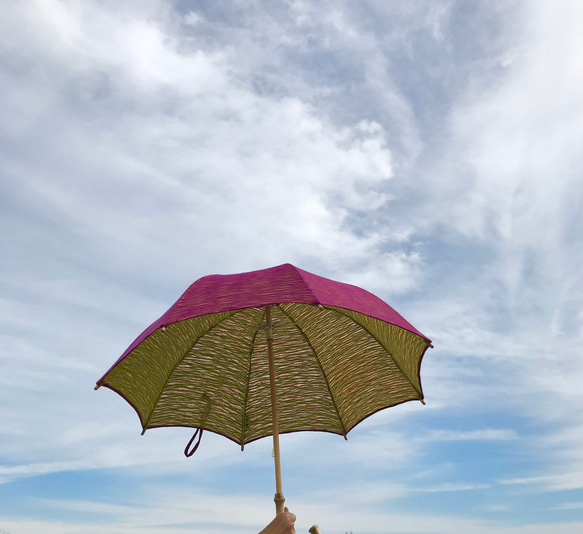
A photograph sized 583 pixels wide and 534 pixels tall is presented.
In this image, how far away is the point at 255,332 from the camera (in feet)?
12.7

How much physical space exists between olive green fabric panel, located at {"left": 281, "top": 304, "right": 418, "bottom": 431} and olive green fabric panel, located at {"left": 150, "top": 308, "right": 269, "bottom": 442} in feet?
1.26

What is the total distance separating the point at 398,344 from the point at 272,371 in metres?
0.84

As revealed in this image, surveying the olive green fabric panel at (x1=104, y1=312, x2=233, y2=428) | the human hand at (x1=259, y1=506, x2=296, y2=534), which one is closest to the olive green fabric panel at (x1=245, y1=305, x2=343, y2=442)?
the olive green fabric panel at (x1=104, y1=312, x2=233, y2=428)

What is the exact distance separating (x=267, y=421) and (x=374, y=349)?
1056 mm

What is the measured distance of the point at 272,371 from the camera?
3418 mm

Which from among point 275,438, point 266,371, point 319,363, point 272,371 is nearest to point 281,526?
point 275,438

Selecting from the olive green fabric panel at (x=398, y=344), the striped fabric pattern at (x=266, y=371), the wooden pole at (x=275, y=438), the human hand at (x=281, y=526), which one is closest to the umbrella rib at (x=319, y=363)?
the striped fabric pattern at (x=266, y=371)

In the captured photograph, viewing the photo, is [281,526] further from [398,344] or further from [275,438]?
[398,344]

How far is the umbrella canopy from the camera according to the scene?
3.54 m

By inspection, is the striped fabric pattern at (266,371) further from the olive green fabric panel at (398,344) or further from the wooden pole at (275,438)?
the wooden pole at (275,438)

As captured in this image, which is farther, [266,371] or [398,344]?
[266,371]

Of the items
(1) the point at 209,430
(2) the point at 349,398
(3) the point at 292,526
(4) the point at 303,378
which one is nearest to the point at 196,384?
(1) the point at 209,430

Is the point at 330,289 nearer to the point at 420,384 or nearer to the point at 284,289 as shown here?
the point at 284,289

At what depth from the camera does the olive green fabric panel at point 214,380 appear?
3.76 m
